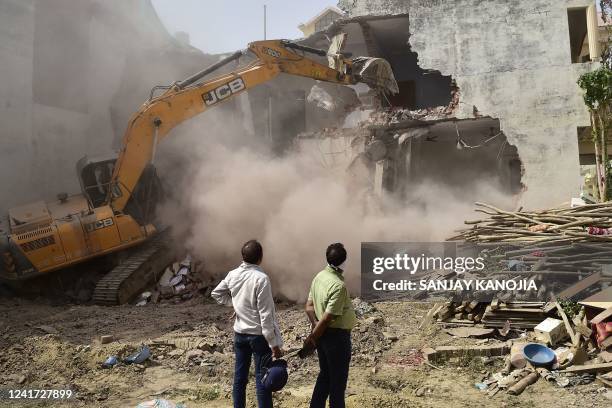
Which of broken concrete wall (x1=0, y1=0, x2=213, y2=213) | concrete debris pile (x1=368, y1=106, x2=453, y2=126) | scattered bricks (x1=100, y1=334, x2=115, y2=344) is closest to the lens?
scattered bricks (x1=100, y1=334, x2=115, y2=344)

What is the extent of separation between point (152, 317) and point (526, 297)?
602 centimetres

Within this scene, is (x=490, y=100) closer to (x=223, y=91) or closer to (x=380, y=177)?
(x=380, y=177)

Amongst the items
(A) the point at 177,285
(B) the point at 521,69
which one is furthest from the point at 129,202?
(B) the point at 521,69

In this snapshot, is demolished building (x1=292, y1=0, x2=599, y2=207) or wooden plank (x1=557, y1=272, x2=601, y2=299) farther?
demolished building (x1=292, y1=0, x2=599, y2=207)

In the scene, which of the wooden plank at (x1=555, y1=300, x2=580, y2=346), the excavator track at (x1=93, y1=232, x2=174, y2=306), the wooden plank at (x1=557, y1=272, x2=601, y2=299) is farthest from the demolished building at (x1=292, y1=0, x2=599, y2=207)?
the wooden plank at (x1=555, y1=300, x2=580, y2=346)

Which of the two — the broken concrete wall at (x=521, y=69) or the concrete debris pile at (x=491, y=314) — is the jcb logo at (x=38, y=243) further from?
the broken concrete wall at (x=521, y=69)

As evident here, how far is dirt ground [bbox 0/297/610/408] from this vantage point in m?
5.00

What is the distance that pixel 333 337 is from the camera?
384 centimetres

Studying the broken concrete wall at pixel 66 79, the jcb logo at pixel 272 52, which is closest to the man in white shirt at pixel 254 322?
the jcb logo at pixel 272 52

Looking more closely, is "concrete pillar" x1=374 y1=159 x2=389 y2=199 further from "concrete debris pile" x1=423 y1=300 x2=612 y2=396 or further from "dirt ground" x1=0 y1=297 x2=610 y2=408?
"concrete debris pile" x1=423 y1=300 x2=612 y2=396

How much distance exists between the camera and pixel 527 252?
757cm

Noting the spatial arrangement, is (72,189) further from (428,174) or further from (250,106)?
(428,174)

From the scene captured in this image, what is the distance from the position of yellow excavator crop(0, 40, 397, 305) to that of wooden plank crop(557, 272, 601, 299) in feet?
20.6

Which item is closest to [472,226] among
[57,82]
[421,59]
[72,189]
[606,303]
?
[606,303]
